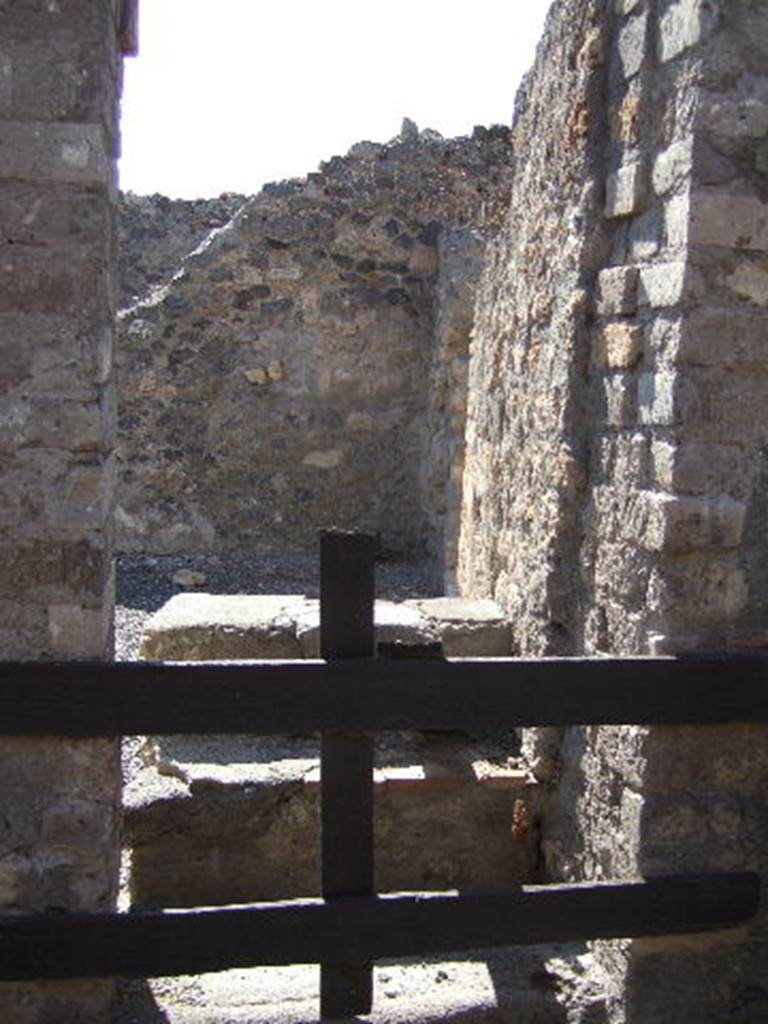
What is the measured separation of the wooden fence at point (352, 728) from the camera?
2.83 meters

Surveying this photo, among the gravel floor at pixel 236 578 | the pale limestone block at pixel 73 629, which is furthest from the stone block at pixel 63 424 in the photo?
the gravel floor at pixel 236 578

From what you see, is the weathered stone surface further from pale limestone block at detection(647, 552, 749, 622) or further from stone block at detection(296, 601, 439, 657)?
pale limestone block at detection(647, 552, 749, 622)

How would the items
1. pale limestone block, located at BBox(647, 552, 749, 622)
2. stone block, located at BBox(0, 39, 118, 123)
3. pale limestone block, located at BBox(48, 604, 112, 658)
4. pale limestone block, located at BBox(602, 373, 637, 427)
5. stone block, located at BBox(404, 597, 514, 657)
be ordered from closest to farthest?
stone block, located at BBox(0, 39, 118, 123) → pale limestone block, located at BBox(48, 604, 112, 658) → pale limestone block, located at BBox(647, 552, 749, 622) → pale limestone block, located at BBox(602, 373, 637, 427) → stone block, located at BBox(404, 597, 514, 657)

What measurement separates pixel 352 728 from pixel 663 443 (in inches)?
40.4

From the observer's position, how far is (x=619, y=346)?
327 centimetres

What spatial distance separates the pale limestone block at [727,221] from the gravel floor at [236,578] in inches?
170

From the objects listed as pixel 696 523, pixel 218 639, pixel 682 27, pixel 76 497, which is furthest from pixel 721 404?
pixel 218 639

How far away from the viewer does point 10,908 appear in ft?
9.64

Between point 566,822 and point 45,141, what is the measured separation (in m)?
2.32

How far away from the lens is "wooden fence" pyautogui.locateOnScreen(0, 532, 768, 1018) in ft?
9.29

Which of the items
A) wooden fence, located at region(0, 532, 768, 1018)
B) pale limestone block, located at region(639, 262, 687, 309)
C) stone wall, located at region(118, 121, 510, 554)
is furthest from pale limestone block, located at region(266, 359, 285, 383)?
wooden fence, located at region(0, 532, 768, 1018)

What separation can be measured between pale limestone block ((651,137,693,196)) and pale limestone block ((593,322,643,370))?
355 mm

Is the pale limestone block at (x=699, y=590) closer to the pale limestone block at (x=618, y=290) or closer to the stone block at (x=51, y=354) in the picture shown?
the pale limestone block at (x=618, y=290)

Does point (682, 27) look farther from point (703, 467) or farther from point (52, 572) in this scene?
point (52, 572)
